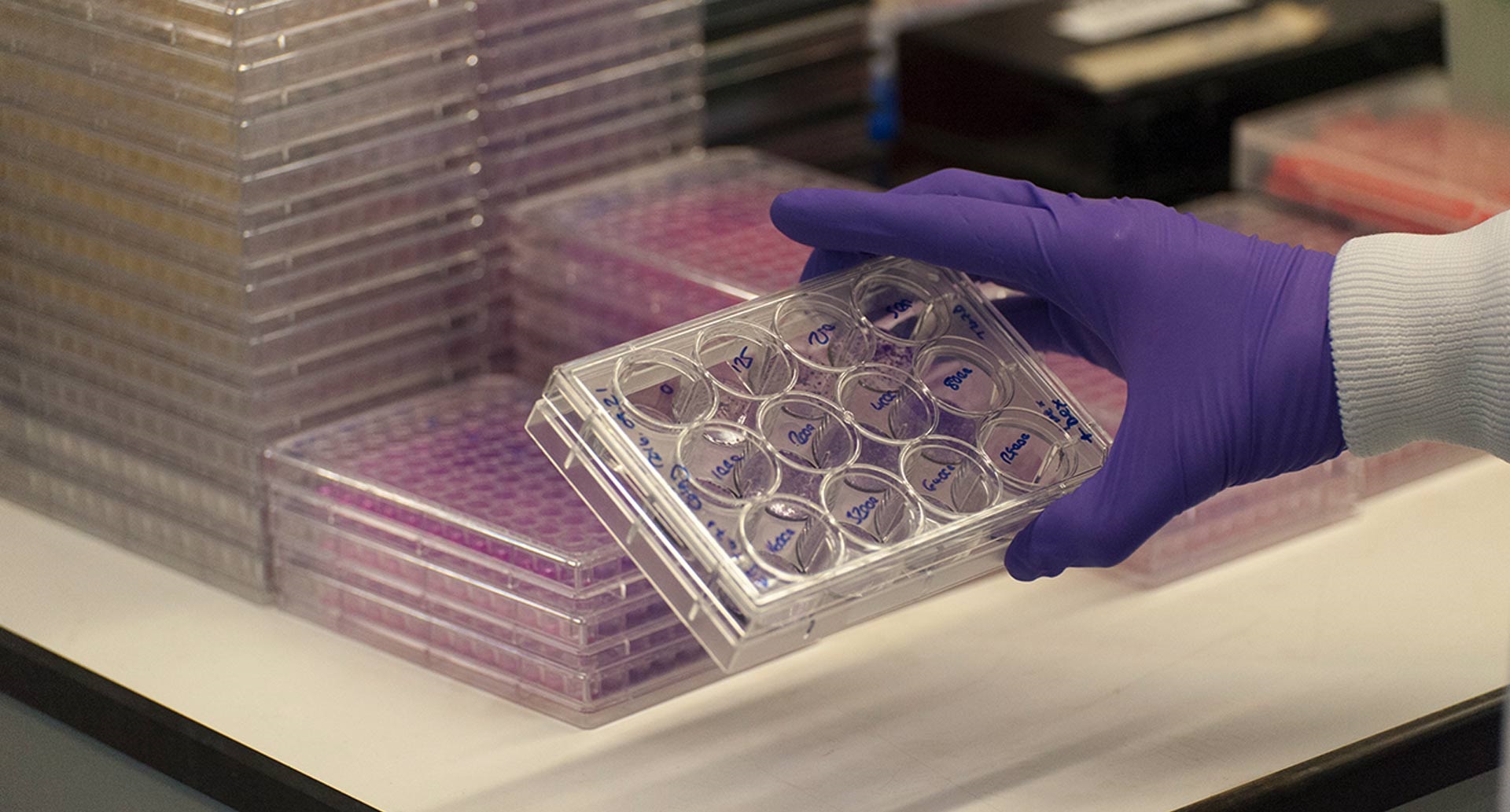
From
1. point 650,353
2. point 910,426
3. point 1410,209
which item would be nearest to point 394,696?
point 650,353

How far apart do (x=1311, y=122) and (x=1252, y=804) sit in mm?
1047

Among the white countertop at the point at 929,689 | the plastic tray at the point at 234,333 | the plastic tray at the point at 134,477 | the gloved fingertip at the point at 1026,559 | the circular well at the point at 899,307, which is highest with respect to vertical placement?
the circular well at the point at 899,307

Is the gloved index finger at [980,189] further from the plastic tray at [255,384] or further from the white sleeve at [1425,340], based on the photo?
the plastic tray at [255,384]

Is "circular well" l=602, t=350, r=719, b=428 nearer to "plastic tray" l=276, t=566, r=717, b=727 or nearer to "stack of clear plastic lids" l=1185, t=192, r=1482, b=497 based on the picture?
"plastic tray" l=276, t=566, r=717, b=727

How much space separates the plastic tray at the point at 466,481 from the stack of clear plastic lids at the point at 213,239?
0.05 m

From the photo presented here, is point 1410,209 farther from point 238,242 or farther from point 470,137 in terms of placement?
point 238,242

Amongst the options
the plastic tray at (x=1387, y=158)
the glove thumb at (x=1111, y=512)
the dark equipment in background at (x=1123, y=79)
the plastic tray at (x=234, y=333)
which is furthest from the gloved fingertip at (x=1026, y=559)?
the dark equipment in background at (x=1123, y=79)

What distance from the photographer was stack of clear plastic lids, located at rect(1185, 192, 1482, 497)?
176 centimetres

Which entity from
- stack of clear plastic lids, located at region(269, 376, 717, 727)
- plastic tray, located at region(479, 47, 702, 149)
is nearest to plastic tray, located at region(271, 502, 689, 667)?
stack of clear plastic lids, located at region(269, 376, 717, 727)

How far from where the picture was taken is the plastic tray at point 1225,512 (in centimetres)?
162

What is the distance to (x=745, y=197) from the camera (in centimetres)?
188

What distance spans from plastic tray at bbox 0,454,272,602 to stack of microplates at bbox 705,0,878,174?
808 mm

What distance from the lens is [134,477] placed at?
1.66 metres

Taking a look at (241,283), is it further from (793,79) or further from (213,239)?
(793,79)
